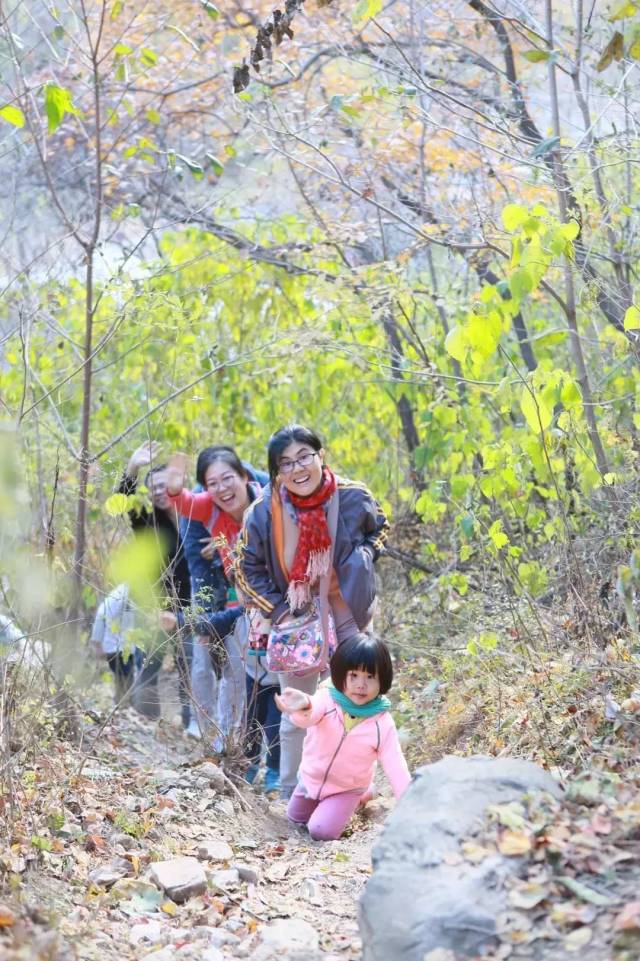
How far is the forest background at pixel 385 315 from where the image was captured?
16.4 feet

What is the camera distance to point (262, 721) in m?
6.18

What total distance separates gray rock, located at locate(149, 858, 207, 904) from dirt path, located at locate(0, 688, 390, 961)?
0.03 metres

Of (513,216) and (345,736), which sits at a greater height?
(513,216)

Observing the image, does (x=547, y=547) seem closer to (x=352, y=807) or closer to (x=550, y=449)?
(x=550, y=449)

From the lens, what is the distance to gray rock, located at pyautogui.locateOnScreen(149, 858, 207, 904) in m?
4.08

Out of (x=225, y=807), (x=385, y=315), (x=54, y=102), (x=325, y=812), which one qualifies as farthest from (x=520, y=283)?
(x=385, y=315)

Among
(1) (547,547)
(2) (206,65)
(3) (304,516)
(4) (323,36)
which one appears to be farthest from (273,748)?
(2) (206,65)

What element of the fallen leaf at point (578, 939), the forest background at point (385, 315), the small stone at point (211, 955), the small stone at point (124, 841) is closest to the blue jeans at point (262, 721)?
the forest background at point (385, 315)

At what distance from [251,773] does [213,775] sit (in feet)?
1.76

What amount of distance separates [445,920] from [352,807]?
219cm

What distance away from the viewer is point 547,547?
249 inches

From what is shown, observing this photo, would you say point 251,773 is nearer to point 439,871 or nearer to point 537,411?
point 537,411

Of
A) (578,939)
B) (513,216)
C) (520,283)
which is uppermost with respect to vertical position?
(513,216)

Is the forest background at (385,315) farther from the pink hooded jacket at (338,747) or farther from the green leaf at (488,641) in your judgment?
the pink hooded jacket at (338,747)
